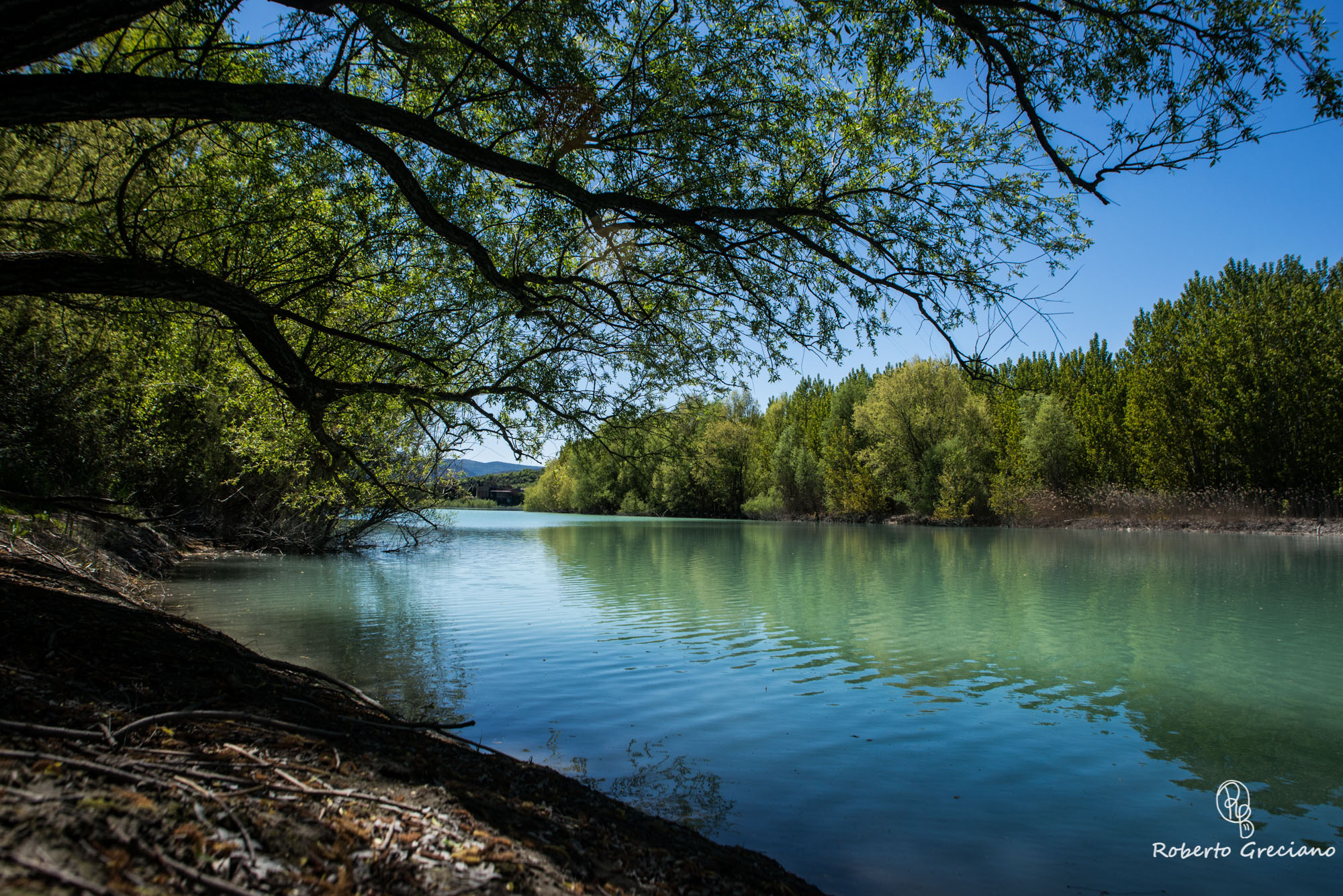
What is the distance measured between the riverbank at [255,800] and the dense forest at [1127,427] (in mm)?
21326

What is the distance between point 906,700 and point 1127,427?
47.8m

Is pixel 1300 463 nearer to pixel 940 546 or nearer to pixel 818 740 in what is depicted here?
pixel 940 546

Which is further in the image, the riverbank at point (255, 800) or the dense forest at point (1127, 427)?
the dense forest at point (1127, 427)

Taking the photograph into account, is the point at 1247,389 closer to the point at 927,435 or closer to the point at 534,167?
the point at 927,435

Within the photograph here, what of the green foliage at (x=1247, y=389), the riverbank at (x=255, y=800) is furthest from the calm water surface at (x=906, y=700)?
the green foliage at (x=1247, y=389)

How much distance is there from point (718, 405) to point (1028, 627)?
7.24 m

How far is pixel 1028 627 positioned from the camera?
11984 mm

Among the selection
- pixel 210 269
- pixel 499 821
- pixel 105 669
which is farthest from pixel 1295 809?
pixel 210 269

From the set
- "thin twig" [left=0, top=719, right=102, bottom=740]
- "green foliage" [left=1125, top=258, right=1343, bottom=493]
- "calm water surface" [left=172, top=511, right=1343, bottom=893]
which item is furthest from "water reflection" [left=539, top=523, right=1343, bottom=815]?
"green foliage" [left=1125, top=258, right=1343, bottom=493]

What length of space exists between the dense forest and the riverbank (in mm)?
21326

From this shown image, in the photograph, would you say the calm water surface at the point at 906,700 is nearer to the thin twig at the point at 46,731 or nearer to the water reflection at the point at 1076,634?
the water reflection at the point at 1076,634

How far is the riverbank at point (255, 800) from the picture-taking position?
2.20 metres

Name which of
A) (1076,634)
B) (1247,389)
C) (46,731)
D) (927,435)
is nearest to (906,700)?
(1076,634)

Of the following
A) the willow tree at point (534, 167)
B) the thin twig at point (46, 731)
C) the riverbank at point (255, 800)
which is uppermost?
the willow tree at point (534, 167)
